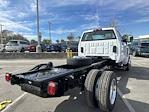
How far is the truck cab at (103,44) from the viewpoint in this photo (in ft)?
35.0

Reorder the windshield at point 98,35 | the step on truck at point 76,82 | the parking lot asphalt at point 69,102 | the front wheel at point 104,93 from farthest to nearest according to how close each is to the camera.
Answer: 1. the windshield at point 98,35
2. the parking lot asphalt at point 69,102
3. the front wheel at point 104,93
4. the step on truck at point 76,82

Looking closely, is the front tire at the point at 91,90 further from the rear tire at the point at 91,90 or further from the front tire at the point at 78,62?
the front tire at the point at 78,62

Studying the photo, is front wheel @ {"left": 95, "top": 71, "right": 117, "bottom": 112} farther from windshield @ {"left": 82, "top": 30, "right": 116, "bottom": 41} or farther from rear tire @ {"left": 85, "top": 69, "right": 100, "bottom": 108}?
windshield @ {"left": 82, "top": 30, "right": 116, "bottom": 41}

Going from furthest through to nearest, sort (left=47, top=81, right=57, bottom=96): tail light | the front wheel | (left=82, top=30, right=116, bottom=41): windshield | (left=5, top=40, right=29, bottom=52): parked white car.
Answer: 1. (left=5, top=40, right=29, bottom=52): parked white car
2. (left=82, top=30, right=116, bottom=41): windshield
3. the front wheel
4. (left=47, top=81, right=57, bottom=96): tail light

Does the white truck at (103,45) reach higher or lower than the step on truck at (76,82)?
higher

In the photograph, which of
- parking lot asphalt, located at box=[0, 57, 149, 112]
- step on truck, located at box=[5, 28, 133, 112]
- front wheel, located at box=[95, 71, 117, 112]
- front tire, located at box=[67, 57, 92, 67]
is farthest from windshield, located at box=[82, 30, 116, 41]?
front wheel, located at box=[95, 71, 117, 112]

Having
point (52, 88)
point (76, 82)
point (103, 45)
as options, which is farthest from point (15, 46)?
point (52, 88)

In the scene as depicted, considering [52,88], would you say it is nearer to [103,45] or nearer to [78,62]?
[78,62]

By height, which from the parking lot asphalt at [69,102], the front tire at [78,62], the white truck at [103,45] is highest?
the white truck at [103,45]

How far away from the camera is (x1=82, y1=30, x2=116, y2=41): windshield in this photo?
11.1 m

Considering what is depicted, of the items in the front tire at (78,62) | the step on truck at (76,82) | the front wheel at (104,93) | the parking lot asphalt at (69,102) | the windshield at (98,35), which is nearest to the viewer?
the step on truck at (76,82)

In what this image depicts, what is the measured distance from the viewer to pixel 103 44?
1105cm

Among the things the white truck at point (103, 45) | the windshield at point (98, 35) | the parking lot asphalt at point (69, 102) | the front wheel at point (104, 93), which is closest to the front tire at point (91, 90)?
the front wheel at point (104, 93)

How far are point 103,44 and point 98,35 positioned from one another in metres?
0.68
